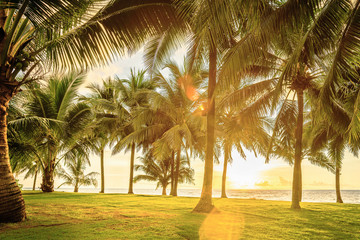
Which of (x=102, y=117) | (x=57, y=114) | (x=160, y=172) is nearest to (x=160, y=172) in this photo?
(x=160, y=172)

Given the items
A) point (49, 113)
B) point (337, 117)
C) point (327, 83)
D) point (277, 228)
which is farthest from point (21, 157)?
point (337, 117)

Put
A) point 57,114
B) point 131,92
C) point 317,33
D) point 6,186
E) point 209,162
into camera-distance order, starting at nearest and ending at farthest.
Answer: point 6,186 → point 317,33 → point 209,162 → point 57,114 → point 131,92

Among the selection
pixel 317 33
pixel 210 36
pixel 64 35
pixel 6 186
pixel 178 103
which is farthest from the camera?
Answer: pixel 178 103

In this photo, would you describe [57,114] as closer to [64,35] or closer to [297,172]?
[64,35]

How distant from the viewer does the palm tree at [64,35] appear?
4.52 metres

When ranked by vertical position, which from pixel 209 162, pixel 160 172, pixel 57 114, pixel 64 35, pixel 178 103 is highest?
pixel 178 103

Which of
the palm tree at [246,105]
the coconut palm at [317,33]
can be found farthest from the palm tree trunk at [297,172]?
the coconut palm at [317,33]

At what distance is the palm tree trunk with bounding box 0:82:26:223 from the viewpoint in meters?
4.52

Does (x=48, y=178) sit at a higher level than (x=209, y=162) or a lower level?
lower

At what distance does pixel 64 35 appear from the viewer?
219 inches

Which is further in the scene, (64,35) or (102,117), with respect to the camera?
(102,117)

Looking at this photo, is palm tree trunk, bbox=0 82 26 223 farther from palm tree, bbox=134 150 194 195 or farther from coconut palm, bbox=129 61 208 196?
palm tree, bbox=134 150 194 195

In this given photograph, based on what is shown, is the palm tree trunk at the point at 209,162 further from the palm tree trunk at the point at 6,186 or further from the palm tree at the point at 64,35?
the palm tree trunk at the point at 6,186

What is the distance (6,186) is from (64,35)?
131 inches
